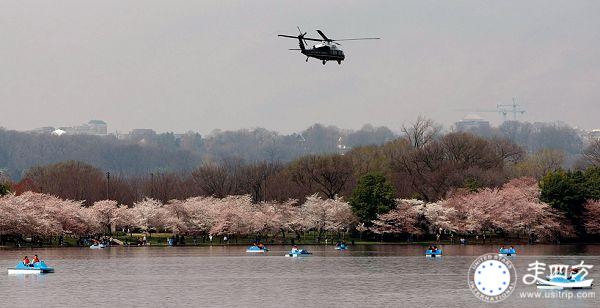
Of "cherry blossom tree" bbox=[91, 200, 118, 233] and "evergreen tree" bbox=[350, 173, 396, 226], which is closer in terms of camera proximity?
"evergreen tree" bbox=[350, 173, 396, 226]

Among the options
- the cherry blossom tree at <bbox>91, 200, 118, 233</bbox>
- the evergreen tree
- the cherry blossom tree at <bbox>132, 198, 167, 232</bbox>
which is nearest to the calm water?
the evergreen tree

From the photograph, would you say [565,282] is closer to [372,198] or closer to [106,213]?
[372,198]

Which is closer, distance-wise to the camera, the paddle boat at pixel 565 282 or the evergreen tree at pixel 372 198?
the paddle boat at pixel 565 282

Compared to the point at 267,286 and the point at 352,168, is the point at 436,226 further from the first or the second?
the point at 267,286

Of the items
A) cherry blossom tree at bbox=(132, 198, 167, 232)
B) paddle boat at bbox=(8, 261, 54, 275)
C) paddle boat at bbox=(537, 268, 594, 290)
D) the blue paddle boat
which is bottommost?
paddle boat at bbox=(537, 268, 594, 290)

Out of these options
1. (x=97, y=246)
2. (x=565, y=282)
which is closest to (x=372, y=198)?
(x=97, y=246)

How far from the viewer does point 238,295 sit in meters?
65.3

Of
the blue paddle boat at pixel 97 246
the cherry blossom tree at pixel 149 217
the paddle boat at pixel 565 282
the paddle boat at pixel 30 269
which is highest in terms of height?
the cherry blossom tree at pixel 149 217

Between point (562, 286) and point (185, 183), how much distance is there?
112 meters

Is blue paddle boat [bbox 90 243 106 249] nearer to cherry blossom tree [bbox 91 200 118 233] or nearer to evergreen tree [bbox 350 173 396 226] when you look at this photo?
cherry blossom tree [bbox 91 200 118 233]

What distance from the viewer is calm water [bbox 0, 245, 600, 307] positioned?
62.2 metres

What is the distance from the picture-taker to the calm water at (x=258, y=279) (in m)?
62.2

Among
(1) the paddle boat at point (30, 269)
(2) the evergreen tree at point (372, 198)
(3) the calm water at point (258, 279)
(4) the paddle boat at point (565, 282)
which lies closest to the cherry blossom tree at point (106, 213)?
(3) the calm water at point (258, 279)

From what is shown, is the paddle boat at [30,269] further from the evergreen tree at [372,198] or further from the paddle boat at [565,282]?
the evergreen tree at [372,198]
